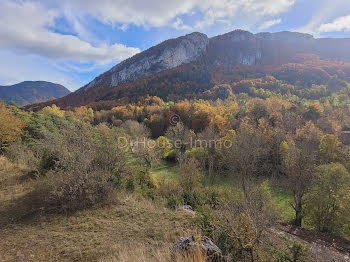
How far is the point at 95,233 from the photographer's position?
636cm

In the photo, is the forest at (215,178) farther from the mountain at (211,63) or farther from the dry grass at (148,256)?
the mountain at (211,63)

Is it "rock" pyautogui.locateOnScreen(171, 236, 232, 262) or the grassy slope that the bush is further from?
the grassy slope

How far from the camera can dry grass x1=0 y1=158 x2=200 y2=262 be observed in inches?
203

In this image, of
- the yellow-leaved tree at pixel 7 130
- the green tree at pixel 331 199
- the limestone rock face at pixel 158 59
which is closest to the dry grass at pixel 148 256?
the green tree at pixel 331 199

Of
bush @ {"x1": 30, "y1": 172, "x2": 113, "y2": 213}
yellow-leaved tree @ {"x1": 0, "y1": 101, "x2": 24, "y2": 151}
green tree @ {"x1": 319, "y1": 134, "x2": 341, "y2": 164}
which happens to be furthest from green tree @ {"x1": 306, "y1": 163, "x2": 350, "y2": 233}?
yellow-leaved tree @ {"x1": 0, "y1": 101, "x2": 24, "y2": 151}

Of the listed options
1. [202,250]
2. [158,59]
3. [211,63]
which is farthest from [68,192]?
[158,59]

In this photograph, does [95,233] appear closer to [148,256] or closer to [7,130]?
[148,256]

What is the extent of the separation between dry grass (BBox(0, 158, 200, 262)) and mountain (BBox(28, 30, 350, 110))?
90246 mm

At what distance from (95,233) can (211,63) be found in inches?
6183

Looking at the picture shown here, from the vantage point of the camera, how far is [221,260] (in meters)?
3.95

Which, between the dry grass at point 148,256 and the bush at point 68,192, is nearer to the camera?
the dry grass at point 148,256

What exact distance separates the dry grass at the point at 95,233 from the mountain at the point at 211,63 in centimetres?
9025

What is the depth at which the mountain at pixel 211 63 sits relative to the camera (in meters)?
103

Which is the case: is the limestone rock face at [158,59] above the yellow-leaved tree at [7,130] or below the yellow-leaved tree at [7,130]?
above
